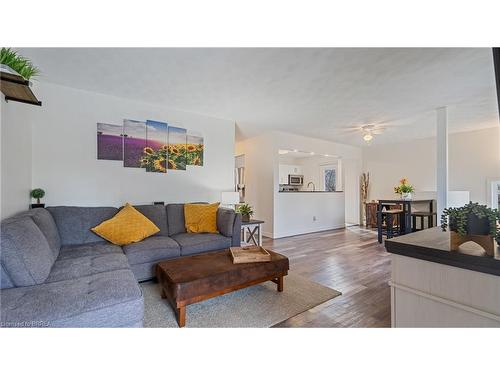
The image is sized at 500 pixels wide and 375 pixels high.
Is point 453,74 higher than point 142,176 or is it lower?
higher

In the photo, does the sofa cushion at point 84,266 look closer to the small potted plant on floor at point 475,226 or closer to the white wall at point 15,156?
the white wall at point 15,156

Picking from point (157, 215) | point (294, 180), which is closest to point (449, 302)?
point (157, 215)

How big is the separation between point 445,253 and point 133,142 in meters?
3.57

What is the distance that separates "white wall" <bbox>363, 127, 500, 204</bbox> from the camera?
4520mm

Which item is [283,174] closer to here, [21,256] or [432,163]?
[432,163]

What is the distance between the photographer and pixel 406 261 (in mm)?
1144

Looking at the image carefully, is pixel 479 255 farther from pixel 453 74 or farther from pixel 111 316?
pixel 453 74

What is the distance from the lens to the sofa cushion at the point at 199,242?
253cm

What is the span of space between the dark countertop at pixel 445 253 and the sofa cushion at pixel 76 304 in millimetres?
1570

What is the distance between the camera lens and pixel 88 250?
7.06 ft

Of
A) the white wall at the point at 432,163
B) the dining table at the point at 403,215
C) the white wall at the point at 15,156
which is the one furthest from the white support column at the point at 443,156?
the white wall at the point at 15,156
